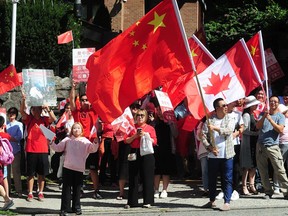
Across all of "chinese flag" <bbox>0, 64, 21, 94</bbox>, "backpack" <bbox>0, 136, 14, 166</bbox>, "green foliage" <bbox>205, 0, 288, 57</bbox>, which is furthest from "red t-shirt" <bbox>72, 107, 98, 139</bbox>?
"green foliage" <bbox>205, 0, 288, 57</bbox>

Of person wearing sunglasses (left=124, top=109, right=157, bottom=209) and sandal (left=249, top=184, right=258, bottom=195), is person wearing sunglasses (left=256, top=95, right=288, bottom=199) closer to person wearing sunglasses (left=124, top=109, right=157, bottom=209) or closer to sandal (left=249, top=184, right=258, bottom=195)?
sandal (left=249, top=184, right=258, bottom=195)

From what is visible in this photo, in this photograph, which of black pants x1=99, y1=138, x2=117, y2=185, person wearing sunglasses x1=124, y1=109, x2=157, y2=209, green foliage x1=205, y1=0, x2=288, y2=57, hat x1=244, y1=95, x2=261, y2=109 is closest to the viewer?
person wearing sunglasses x1=124, y1=109, x2=157, y2=209

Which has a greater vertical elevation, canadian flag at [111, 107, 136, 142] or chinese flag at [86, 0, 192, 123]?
chinese flag at [86, 0, 192, 123]

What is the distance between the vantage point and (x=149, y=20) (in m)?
10.0

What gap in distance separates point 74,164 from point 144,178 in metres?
1.17

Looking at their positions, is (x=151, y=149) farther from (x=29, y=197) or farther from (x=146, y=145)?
(x=29, y=197)

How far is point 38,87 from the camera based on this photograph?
37.3 ft

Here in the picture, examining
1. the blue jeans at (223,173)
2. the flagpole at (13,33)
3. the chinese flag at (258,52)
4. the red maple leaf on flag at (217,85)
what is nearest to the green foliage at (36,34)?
the flagpole at (13,33)

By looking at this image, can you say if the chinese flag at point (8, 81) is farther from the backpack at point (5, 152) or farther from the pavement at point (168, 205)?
the pavement at point (168, 205)

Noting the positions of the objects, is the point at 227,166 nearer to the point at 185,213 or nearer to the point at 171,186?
the point at 185,213

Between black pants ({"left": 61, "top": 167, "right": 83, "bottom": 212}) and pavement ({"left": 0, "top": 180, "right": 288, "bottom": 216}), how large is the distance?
28 centimetres

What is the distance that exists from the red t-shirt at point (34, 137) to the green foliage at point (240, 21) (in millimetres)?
8695

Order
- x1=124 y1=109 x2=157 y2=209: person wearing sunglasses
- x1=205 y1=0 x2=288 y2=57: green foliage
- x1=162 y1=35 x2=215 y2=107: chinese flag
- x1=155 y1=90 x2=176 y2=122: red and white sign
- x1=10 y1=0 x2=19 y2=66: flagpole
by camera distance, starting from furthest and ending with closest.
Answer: x1=205 y1=0 x2=288 y2=57: green foliage → x1=10 y1=0 x2=19 y2=66: flagpole → x1=162 y1=35 x2=215 y2=107: chinese flag → x1=155 y1=90 x2=176 y2=122: red and white sign → x1=124 y1=109 x2=157 y2=209: person wearing sunglasses

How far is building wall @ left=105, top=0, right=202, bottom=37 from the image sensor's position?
2380 centimetres
